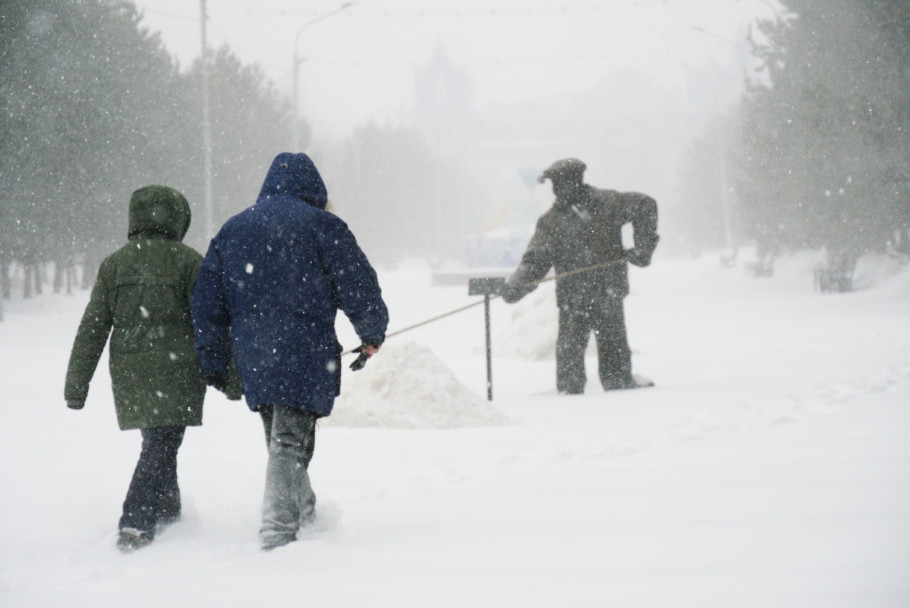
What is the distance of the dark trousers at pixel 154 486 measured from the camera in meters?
3.83

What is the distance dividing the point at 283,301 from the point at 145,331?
0.61 meters

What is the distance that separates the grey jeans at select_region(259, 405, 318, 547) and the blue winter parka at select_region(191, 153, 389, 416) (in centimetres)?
8

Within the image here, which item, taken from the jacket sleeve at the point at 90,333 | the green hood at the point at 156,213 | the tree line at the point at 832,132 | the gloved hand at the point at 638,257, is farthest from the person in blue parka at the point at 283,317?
the tree line at the point at 832,132

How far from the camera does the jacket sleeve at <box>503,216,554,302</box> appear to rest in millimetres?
7988

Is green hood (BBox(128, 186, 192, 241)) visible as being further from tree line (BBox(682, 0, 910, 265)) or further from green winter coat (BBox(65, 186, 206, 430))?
tree line (BBox(682, 0, 910, 265))

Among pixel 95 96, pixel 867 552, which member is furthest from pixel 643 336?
pixel 95 96

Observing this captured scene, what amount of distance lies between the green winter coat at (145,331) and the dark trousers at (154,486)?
0.08 meters

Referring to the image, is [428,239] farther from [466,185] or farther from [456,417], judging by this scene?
[456,417]

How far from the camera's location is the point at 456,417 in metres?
6.68

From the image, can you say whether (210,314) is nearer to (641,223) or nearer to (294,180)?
(294,180)

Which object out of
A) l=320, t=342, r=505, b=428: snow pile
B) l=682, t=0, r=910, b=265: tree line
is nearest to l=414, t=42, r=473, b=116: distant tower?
l=682, t=0, r=910, b=265: tree line

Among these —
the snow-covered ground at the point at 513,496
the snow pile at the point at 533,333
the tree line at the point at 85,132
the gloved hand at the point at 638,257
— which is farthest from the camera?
the tree line at the point at 85,132

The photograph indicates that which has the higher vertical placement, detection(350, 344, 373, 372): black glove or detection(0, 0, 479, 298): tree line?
detection(0, 0, 479, 298): tree line

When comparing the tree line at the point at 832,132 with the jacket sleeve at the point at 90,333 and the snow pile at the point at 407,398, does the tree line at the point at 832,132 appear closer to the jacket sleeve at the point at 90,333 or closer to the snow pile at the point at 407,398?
the snow pile at the point at 407,398
